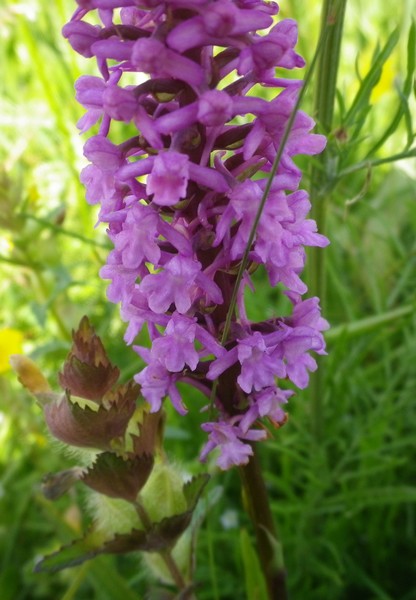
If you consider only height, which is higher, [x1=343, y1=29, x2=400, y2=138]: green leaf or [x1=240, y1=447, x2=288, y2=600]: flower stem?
[x1=343, y1=29, x2=400, y2=138]: green leaf

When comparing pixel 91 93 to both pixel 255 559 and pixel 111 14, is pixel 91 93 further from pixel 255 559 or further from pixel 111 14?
pixel 255 559

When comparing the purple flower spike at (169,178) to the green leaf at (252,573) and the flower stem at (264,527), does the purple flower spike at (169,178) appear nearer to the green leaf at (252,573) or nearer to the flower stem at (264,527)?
the flower stem at (264,527)

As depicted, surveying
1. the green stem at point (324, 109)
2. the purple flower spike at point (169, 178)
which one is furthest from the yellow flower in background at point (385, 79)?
the purple flower spike at point (169, 178)

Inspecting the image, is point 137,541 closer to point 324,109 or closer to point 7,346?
point 324,109

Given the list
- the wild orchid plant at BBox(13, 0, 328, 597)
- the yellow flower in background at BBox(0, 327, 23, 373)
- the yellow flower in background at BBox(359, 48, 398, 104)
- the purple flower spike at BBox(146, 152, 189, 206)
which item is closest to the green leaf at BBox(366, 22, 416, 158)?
the wild orchid plant at BBox(13, 0, 328, 597)

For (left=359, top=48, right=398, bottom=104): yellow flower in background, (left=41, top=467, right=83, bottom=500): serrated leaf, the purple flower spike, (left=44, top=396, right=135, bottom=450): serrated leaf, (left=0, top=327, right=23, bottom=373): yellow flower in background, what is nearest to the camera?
the purple flower spike

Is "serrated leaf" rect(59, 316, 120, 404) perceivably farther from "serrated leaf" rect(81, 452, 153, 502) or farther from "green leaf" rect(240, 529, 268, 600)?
"green leaf" rect(240, 529, 268, 600)

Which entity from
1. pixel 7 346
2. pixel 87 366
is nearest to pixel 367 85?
pixel 87 366
